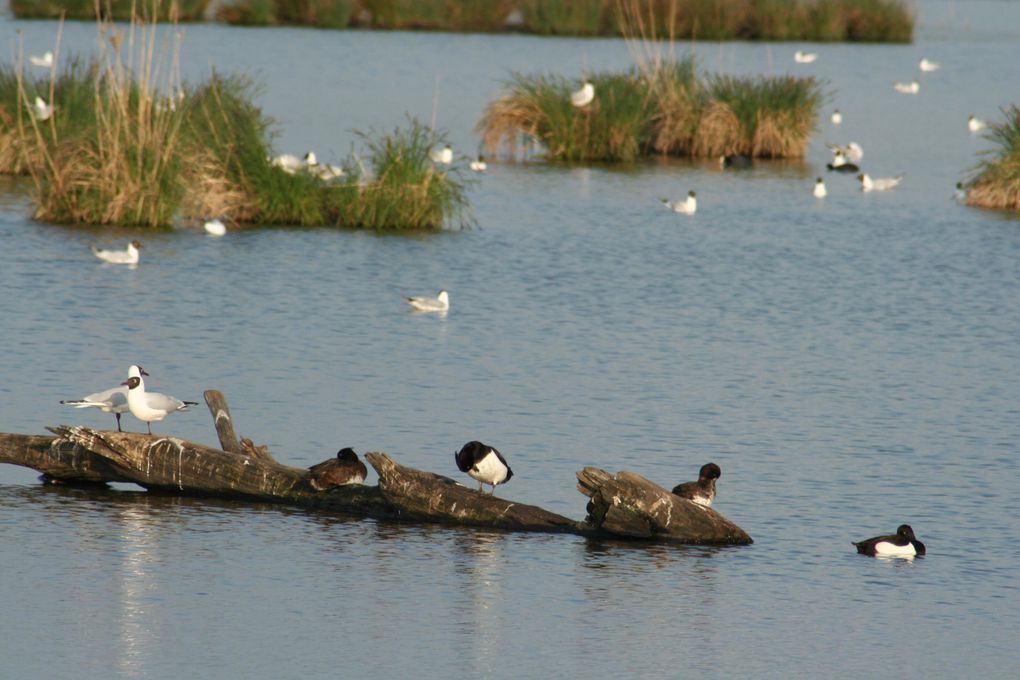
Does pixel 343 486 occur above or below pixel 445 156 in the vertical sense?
below

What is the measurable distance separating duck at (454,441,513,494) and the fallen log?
12cm

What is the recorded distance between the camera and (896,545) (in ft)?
34.4

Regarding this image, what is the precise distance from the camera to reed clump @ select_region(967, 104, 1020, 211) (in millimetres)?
28281

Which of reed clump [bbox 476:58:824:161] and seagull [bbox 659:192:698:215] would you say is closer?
seagull [bbox 659:192:698:215]

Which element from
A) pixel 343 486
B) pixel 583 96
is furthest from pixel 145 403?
→ pixel 583 96

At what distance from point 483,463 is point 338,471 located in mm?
908

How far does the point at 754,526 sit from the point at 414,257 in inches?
455

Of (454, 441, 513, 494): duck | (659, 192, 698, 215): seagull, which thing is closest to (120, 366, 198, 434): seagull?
(454, 441, 513, 494): duck

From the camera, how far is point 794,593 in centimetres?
990

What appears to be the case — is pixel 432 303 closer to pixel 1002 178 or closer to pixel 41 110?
pixel 41 110

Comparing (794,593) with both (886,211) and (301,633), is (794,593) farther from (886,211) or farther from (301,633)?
(886,211)

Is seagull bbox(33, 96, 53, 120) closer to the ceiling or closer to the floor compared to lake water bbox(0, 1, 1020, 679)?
closer to the ceiling

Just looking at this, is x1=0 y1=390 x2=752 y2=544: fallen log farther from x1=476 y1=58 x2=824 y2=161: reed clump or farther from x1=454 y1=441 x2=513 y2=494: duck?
x1=476 y1=58 x2=824 y2=161: reed clump

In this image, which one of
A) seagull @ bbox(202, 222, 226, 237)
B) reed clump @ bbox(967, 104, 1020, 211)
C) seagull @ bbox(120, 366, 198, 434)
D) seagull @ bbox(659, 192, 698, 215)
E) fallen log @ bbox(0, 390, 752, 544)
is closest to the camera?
fallen log @ bbox(0, 390, 752, 544)
